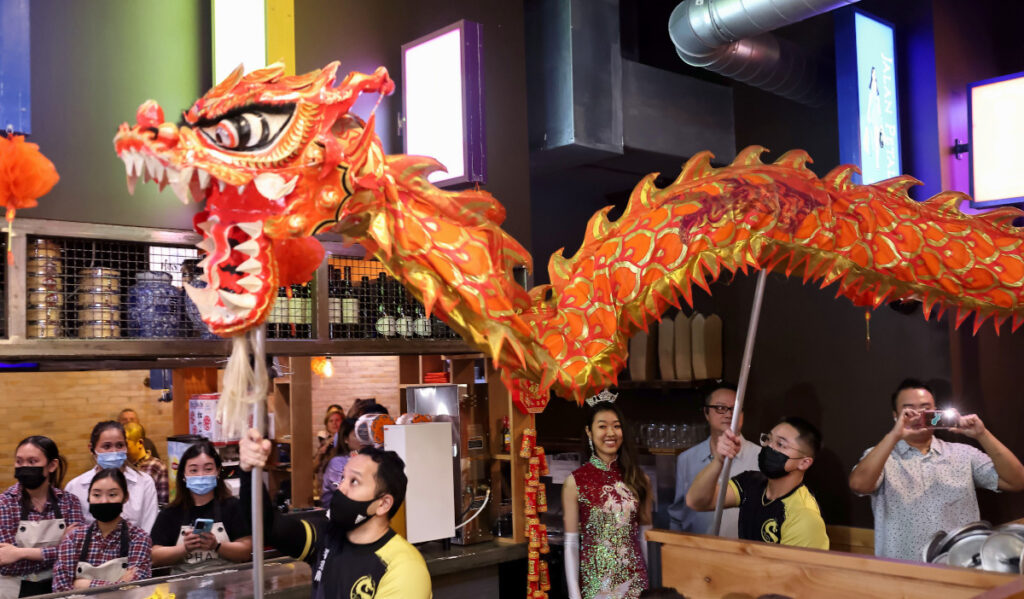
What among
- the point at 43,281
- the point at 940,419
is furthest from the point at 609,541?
Answer: the point at 43,281

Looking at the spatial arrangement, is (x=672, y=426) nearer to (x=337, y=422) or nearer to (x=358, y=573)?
(x=337, y=422)

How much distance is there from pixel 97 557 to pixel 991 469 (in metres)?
→ 3.41

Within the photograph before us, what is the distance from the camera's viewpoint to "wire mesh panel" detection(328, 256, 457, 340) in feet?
12.8

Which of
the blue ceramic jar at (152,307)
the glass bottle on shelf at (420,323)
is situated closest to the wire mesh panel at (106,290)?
the blue ceramic jar at (152,307)

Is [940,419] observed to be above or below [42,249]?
below

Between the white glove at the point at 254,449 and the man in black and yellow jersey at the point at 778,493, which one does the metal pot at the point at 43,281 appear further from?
the man in black and yellow jersey at the point at 778,493

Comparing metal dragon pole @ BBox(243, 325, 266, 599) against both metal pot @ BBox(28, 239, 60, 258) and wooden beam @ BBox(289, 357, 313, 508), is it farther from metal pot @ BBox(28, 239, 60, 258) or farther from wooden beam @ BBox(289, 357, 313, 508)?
wooden beam @ BBox(289, 357, 313, 508)

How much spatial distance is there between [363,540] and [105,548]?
4.54ft

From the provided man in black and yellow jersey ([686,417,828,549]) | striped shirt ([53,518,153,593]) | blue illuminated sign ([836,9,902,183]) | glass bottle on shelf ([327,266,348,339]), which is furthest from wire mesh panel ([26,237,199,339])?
blue illuminated sign ([836,9,902,183])

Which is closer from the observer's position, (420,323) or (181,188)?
(181,188)

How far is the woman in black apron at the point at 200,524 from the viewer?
3781mm

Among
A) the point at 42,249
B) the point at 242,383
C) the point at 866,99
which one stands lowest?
the point at 242,383

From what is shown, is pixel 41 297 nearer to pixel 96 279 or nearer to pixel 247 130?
pixel 96 279

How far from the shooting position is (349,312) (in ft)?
12.8
